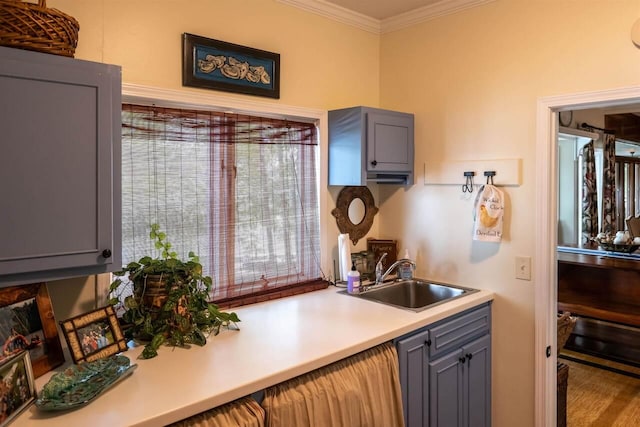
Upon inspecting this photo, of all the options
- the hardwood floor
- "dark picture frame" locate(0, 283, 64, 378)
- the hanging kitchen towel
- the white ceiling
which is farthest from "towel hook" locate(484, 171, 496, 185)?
"dark picture frame" locate(0, 283, 64, 378)

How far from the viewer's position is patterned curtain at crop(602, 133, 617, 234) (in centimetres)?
547

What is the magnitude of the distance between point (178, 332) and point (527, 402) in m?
1.83

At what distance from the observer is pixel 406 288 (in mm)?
2756

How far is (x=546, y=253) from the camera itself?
229 cm

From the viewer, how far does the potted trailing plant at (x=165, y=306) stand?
175cm

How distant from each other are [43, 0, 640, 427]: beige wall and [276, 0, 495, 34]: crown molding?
Result: 42 mm

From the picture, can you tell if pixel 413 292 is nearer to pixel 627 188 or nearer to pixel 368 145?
pixel 368 145

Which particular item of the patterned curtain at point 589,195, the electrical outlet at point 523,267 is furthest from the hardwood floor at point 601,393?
the patterned curtain at point 589,195

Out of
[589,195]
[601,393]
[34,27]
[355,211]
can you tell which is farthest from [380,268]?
[589,195]

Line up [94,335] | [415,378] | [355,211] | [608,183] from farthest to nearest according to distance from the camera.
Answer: [608,183], [355,211], [415,378], [94,335]

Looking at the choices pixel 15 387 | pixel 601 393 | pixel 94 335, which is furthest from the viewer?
pixel 601 393

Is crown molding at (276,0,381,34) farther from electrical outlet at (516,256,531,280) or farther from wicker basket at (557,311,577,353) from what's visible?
wicker basket at (557,311,577,353)

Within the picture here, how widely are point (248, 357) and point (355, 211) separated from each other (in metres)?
1.44

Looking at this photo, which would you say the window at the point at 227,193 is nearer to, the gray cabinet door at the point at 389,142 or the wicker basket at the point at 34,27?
the gray cabinet door at the point at 389,142
